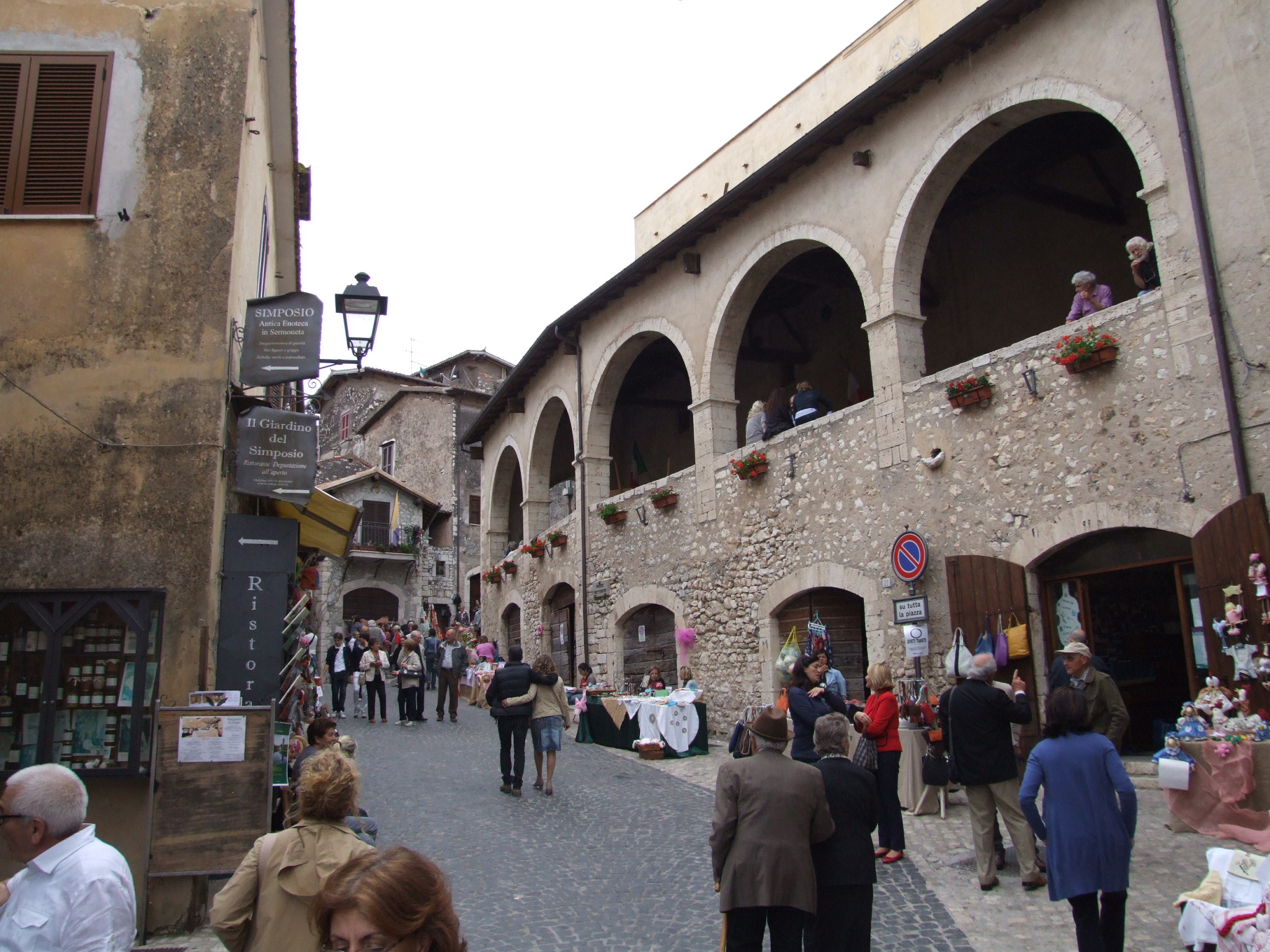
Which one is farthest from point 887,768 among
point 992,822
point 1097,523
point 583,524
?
point 583,524

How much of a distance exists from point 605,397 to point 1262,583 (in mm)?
11142

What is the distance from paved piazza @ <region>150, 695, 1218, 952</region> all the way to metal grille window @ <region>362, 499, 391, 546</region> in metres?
21.8

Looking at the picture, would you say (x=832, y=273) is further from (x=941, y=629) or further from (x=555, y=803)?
(x=555, y=803)

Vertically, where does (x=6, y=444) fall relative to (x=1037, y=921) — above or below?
above

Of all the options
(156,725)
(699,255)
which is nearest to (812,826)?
(156,725)

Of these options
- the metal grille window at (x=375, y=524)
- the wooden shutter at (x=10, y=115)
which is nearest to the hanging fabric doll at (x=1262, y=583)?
the wooden shutter at (x=10, y=115)

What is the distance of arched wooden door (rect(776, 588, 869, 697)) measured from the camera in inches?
458

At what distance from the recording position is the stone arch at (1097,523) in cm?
766

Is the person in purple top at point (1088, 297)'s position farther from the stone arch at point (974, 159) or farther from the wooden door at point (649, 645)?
the wooden door at point (649, 645)

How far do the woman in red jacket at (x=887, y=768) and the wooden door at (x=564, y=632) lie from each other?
1123 cm

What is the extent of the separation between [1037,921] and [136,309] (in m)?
6.93

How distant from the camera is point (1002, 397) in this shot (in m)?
9.30

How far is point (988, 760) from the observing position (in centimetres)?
577

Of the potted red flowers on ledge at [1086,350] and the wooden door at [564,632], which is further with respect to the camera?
the wooden door at [564,632]
